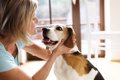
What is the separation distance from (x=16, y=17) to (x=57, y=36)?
0.52m

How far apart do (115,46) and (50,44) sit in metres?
1.96

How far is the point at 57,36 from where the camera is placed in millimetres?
1720

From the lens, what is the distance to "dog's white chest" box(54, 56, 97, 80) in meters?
1.63

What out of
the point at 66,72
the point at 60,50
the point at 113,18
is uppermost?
the point at 113,18

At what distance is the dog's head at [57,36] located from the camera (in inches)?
65.1

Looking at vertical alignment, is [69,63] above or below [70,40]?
below

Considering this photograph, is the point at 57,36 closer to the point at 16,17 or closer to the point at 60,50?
the point at 60,50

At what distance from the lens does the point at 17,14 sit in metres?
1.25

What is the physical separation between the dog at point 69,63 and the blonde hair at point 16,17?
1.31ft

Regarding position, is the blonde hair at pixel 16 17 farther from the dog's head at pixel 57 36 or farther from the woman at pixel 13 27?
the dog's head at pixel 57 36

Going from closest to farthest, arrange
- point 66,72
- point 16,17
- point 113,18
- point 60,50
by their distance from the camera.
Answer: point 16,17 < point 60,50 < point 66,72 < point 113,18

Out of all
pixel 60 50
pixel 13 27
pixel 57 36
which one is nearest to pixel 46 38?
pixel 57 36

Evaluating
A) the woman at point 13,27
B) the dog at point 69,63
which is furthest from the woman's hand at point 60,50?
the woman at point 13,27

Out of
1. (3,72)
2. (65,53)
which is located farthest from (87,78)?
(3,72)
